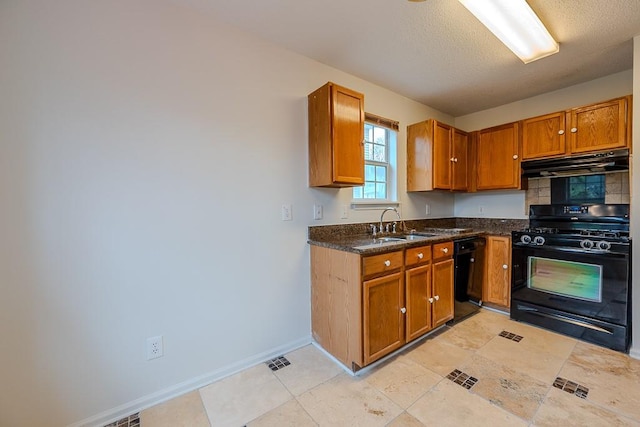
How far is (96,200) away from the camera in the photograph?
A: 1433 millimetres

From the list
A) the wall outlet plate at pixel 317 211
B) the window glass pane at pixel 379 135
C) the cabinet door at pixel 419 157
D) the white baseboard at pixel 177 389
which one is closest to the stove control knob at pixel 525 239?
the cabinet door at pixel 419 157

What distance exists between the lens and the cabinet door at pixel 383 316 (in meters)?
1.82

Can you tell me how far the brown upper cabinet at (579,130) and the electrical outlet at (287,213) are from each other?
2689 millimetres

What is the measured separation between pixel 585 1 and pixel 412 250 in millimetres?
1926

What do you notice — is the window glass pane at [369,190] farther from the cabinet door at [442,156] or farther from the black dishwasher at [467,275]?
the black dishwasher at [467,275]

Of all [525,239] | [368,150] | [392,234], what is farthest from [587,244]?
[368,150]

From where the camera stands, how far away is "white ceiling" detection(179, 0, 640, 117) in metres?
1.67

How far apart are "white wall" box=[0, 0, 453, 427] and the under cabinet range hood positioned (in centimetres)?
256

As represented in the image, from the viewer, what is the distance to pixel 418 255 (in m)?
2.16

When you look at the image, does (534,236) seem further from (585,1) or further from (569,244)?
(585,1)

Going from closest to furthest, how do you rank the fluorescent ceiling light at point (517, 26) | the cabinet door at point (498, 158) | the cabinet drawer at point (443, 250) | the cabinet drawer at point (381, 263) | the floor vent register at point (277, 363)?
the fluorescent ceiling light at point (517, 26), the cabinet drawer at point (381, 263), the floor vent register at point (277, 363), the cabinet drawer at point (443, 250), the cabinet door at point (498, 158)

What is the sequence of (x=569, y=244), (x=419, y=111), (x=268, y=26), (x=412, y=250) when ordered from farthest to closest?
1. (x=419, y=111)
2. (x=569, y=244)
3. (x=412, y=250)
4. (x=268, y=26)

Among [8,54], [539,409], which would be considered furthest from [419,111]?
[8,54]

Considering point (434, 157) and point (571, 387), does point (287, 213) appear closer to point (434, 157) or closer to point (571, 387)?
point (434, 157)
